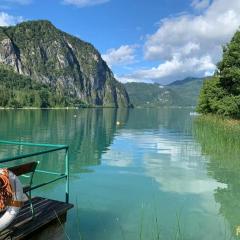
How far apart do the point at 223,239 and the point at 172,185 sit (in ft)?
25.8

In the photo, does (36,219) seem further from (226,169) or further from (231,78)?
(231,78)

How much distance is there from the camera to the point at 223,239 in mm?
12859

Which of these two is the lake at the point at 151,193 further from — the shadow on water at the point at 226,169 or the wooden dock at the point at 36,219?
the wooden dock at the point at 36,219

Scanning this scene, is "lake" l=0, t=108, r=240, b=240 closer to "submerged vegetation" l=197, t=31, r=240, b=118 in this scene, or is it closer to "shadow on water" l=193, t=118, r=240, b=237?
"shadow on water" l=193, t=118, r=240, b=237

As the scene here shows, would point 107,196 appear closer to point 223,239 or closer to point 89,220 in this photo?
point 89,220

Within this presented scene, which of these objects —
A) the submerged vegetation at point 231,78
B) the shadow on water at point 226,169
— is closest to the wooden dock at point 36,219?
the shadow on water at point 226,169

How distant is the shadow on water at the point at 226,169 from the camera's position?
640 inches

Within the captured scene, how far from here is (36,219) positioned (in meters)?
9.98

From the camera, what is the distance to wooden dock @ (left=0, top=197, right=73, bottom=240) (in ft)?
29.2

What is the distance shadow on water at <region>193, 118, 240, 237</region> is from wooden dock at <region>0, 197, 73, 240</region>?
6.16 meters

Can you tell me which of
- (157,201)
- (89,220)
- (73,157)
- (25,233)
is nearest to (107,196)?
(157,201)

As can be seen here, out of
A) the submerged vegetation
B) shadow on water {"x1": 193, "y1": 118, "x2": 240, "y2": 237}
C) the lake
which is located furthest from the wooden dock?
the submerged vegetation

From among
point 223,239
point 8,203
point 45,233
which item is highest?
point 8,203

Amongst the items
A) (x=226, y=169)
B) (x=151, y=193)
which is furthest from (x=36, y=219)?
(x=226, y=169)
